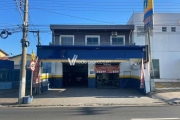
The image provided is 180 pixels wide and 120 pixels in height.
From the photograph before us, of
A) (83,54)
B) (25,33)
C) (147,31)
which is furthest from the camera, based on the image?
(147,31)

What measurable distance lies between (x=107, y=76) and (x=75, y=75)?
216 inches

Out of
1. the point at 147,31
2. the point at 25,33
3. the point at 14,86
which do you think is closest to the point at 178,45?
the point at 147,31

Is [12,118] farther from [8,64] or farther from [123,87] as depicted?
[8,64]

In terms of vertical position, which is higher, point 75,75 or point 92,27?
point 92,27

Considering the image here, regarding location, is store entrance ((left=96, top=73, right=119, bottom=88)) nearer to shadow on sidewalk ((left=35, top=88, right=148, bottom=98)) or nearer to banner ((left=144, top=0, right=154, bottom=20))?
shadow on sidewalk ((left=35, top=88, right=148, bottom=98))

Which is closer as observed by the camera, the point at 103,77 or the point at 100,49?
the point at 100,49

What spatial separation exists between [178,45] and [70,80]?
15601 millimetres

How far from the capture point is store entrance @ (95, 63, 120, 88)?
22.4 meters

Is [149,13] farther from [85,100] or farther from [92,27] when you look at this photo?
[85,100]

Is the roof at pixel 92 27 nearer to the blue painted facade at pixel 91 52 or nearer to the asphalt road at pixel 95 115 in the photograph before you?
the blue painted facade at pixel 91 52

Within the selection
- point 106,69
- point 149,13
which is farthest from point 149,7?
point 106,69

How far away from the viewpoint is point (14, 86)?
21.3m

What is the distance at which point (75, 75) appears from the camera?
1040 inches

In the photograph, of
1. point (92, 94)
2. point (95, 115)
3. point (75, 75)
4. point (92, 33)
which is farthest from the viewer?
point (75, 75)
